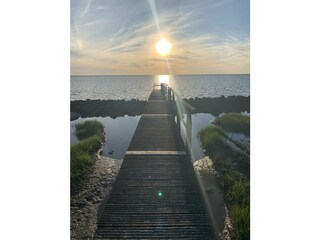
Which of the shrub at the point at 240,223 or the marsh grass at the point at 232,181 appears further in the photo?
the marsh grass at the point at 232,181

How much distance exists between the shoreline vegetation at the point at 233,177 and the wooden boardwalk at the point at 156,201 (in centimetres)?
42

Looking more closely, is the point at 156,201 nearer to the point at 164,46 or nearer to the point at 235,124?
the point at 164,46

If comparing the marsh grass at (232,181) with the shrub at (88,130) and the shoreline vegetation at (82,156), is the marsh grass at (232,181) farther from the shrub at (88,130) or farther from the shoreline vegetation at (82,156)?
the shrub at (88,130)

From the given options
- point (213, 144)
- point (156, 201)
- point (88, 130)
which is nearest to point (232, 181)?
point (156, 201)

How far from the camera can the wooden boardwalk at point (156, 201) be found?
11.0 feet

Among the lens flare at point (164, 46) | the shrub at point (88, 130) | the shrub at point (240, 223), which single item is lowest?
the shrub at point (240, 223)

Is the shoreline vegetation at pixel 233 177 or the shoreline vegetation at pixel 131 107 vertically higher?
the shoreline vegetation at pixel 131 107

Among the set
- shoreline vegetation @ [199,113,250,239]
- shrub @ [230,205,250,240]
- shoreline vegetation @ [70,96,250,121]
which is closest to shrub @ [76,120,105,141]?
shoreline vegetation @ [199,113,250,239]

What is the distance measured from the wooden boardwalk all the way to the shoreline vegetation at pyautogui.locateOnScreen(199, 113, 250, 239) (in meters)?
0.42

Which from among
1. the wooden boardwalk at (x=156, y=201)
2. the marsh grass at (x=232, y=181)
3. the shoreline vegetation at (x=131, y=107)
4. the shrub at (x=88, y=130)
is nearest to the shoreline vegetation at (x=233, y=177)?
the marsh grass at (x=232, y=181)
